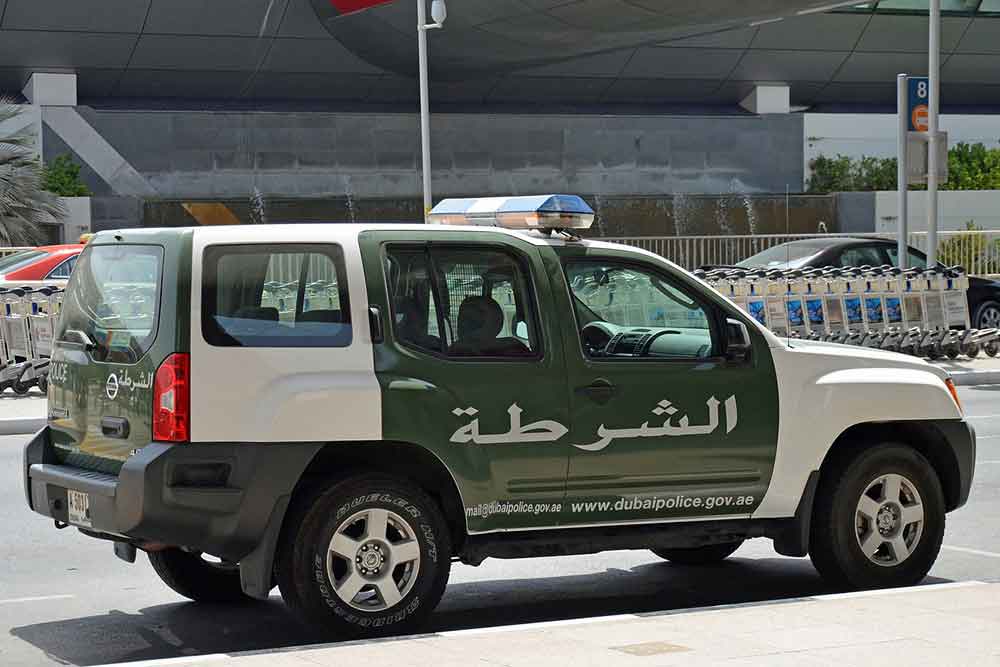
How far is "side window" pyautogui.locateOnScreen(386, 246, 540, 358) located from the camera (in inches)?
292

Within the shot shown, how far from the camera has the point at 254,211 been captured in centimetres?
3569

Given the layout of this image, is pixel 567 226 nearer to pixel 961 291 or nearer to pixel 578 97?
pixel 961 291

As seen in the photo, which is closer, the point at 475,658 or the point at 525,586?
the point at 475,658

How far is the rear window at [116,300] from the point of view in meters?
7.16

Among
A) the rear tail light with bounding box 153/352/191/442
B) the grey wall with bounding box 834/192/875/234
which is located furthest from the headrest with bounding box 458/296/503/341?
the grey wall with bounding box 834/192/875/234

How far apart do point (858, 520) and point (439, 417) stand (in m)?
2.32

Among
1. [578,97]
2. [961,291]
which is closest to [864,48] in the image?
[578,97]

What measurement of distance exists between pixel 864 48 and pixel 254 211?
17651 millimetres

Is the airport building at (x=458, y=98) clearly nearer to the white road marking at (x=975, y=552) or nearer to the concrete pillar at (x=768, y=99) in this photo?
the concrete pillar at (x=768, y=99)

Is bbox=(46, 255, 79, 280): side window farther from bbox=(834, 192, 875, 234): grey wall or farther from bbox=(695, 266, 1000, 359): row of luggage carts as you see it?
bbox=(834, 192, 875, 234): grey wall

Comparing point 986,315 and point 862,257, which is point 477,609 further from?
point 986,315

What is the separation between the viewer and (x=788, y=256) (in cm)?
2467

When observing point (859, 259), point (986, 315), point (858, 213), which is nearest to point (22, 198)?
point (859, 259)

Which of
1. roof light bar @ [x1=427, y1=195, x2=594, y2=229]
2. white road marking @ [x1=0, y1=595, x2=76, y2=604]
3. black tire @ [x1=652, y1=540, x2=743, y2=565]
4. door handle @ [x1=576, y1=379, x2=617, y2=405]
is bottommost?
white road marking @ [x1=0, y1=595, x2=76, y2=604]
